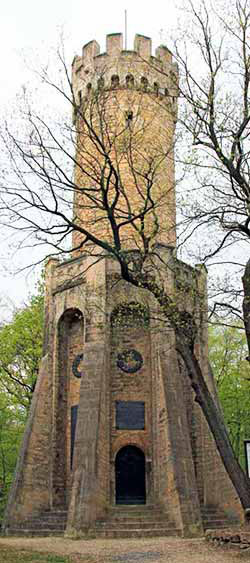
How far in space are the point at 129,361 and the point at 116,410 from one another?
63.3 inches

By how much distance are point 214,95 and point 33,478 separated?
41.7 feet

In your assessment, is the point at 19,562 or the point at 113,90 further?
the point at 113,90

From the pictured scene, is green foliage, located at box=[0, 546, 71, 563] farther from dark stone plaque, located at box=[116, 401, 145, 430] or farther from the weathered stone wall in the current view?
the weathered stone wall

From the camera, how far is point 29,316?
24.5 meters

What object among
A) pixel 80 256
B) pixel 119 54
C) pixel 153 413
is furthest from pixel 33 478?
pixel 119 54

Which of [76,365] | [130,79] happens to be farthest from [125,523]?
[130,79]

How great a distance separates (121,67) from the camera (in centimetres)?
2175

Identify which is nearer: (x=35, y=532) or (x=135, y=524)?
(x=135, y=524)

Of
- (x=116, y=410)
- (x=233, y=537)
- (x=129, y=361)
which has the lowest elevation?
(x=233, y=537)

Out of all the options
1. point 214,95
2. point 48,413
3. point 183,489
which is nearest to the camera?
point 214,95

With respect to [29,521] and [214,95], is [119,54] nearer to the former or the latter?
[214,95]

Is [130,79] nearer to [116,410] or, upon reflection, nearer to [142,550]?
[116,410]

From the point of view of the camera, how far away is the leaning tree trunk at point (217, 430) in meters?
11.3

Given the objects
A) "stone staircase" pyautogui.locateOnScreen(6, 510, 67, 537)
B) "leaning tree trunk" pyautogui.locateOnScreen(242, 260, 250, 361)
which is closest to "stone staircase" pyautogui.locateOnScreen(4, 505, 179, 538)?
"stone staircase" pyautogui.locateOnScreen(6, 510, 67, 537)
